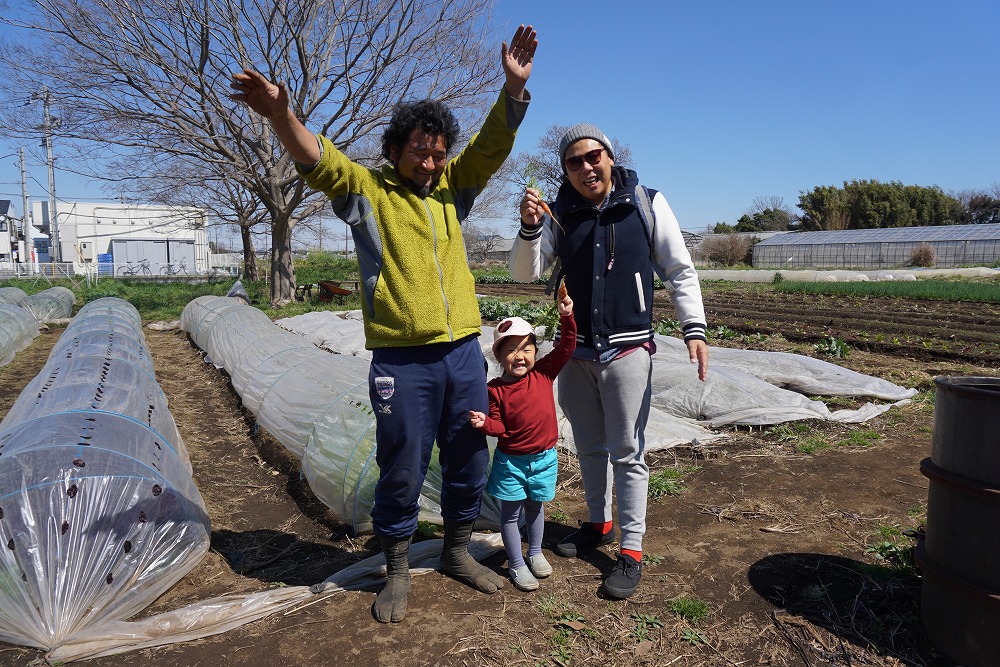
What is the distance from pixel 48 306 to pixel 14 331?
498 cm

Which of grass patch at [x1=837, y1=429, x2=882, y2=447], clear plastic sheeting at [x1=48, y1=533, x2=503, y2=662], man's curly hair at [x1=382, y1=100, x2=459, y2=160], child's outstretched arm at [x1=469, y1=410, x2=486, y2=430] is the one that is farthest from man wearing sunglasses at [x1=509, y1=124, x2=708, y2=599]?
grass patch at [x1=837, y1=429, x2=882, y2=447]

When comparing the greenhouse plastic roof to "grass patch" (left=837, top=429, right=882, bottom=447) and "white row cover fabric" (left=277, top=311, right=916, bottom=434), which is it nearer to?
"white row cover fabric" (left=277, top=311, right=916, bottom=434)

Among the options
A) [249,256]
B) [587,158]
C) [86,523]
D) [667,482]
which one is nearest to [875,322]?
[667,482]

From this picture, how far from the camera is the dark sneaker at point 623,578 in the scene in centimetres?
250

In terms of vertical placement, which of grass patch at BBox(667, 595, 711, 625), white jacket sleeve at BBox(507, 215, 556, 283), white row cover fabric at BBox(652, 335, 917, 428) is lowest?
grass patch at BBox(667, 595, 711, 625)

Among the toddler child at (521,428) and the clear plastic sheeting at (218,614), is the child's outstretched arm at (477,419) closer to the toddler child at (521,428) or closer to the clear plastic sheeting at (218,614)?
the toddler child at (521,428)

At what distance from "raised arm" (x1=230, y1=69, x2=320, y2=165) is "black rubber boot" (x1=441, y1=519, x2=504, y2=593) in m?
1.56

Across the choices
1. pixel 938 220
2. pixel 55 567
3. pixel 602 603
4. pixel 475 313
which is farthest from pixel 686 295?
pixel 938 220

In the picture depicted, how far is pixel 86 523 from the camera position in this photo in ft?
8.05

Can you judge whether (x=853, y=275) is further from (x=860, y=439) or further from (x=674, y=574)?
(x=674, y=574)

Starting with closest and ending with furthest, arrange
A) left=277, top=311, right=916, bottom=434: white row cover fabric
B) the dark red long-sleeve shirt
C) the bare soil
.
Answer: the bare soil < the dark red long-sleeve shirt < left=277, top=311, right=916, bottom=434: white row cover fabric

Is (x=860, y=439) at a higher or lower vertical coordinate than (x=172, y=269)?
lower

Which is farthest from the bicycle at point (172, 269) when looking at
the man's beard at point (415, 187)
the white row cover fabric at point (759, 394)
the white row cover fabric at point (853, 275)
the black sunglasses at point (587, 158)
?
the black sunglasses at point (587, 158)

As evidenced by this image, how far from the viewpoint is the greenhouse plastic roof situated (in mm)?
32719
